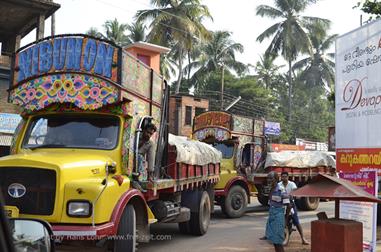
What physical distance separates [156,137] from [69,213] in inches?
117

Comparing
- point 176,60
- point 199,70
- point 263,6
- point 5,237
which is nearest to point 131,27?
point 176,60

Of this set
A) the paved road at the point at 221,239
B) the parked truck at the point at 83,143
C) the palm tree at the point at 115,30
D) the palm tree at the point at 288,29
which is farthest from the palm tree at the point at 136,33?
the parked truck at the point at 83,143

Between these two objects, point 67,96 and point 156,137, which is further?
point 156,137

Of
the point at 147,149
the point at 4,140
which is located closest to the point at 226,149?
the point at 147,149

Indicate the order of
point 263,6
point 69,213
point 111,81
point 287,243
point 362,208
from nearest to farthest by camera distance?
1. point 69,213
2. point 111,81
3. point 362,208
4. point 287,243
5. point 263,6

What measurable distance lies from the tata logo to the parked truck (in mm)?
12

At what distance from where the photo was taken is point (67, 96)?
6609 mm

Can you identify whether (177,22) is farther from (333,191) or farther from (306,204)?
(333,191)

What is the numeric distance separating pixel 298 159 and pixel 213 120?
3.27 m

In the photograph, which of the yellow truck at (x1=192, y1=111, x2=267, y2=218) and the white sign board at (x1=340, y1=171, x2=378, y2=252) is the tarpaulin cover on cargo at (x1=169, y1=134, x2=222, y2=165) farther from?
the white sign board at (x1=340, y1=171, x2=378, y2=252)

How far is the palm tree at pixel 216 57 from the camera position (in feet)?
142

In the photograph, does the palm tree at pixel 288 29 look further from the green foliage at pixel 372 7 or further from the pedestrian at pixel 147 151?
the pedestrian at pixel 147 151

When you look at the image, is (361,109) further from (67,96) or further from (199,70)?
(199,70)

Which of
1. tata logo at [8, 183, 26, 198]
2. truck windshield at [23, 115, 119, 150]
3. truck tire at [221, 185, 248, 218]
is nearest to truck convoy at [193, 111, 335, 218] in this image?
truck tire at [221, 185, 248, 218]
